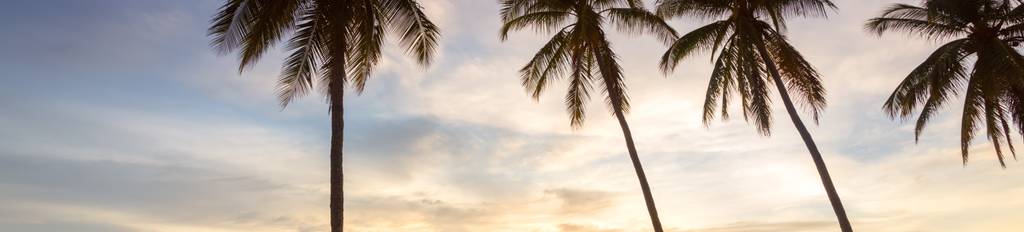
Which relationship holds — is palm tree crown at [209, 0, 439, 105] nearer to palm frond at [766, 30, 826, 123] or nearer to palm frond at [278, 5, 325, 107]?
palm frond at [278, 5, 325, 107]

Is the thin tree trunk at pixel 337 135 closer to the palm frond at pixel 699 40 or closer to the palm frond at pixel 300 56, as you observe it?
the palm frond at pixel 300 56

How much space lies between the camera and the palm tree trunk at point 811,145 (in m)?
16.8

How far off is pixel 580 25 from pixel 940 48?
11.9m

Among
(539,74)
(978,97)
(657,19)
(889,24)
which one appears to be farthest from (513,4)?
(978,97)

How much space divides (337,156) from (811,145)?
1221 centimetres

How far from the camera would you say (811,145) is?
17703 millimetres

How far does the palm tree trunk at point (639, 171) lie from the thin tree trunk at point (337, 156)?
8.50 m

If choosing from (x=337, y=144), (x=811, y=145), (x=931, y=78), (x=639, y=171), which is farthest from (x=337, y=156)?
(x=931, y=78)

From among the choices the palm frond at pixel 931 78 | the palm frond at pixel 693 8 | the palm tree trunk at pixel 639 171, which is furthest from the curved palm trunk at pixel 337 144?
the palm frond at pixel 931 78

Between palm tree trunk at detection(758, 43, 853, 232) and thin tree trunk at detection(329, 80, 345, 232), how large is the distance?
37.6ft

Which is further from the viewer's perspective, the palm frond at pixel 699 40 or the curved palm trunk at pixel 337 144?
the palm frond at pixel 699 40

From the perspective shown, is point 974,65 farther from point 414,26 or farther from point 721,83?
point 414,26

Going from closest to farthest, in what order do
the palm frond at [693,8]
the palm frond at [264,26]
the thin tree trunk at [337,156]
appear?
the thin tree trunk at [337,156]
the palm frond at [264,26]
the palm frond at [693,8]

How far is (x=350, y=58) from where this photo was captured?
51.1 ft
